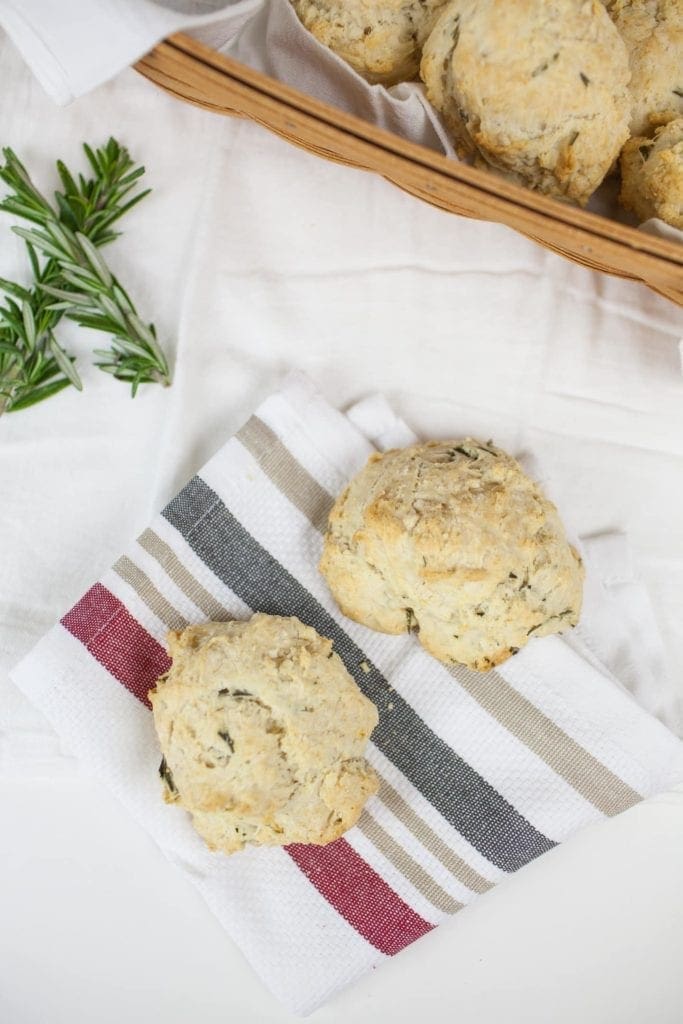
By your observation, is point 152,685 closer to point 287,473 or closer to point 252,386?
point 287,473

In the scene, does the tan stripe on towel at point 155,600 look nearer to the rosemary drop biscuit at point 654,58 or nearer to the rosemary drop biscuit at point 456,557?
the rosemary drop biscuit at point 456,557

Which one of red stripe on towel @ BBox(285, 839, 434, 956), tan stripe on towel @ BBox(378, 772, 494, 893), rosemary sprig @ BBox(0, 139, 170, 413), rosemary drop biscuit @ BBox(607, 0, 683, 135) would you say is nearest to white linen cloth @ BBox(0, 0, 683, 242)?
rosemary drop biscuit @ BBox(607, 0, 683, 135)

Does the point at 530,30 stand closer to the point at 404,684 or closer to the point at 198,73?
the point at 198,73

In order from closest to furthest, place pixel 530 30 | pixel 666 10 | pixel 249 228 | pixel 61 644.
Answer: pixel 530 30 → pixel 666 10 → pixel 61 644 → pixel 249 228

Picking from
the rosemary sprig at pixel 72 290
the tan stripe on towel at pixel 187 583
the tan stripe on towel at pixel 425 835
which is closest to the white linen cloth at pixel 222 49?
the rosemary sprig at pixel 72 290

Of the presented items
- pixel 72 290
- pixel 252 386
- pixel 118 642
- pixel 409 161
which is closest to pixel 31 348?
pixel 72 290

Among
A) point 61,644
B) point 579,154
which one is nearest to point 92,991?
point 61,644
